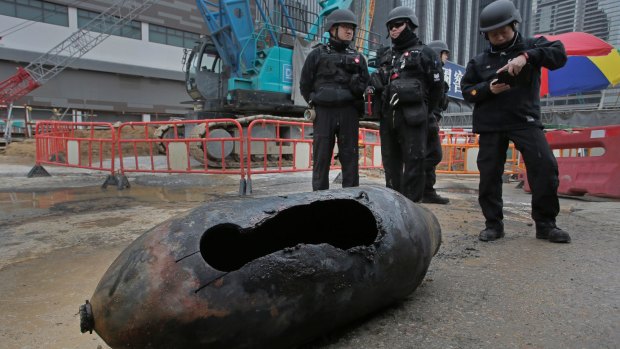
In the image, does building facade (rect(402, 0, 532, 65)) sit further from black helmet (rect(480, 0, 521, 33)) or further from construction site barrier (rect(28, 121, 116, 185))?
black helmet (rect(480, 0, 521, 33))

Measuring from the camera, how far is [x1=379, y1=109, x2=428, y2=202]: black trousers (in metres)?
3.83

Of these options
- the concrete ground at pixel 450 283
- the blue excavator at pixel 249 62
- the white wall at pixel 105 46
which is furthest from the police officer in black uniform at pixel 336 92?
the white wall at pixel 105 46

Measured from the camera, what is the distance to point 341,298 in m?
1.43

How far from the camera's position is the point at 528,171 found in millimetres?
3037

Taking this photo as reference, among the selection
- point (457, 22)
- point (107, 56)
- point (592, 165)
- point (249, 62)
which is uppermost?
point (457, 22)

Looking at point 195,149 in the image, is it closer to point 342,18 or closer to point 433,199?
point 433,199

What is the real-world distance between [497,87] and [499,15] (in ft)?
1.68

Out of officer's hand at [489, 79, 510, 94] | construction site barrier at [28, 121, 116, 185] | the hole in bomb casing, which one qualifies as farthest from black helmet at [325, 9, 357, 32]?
construction site barrier at [28, 121, 116, 185]

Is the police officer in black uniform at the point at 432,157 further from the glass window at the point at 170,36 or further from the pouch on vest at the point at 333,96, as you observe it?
the glass window at the point at 170,36

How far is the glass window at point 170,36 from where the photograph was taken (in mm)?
30094

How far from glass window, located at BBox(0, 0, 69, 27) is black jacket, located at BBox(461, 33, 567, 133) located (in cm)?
2942

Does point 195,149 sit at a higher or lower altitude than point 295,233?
higher

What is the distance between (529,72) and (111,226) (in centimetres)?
357

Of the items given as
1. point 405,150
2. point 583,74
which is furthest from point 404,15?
point 583,74
